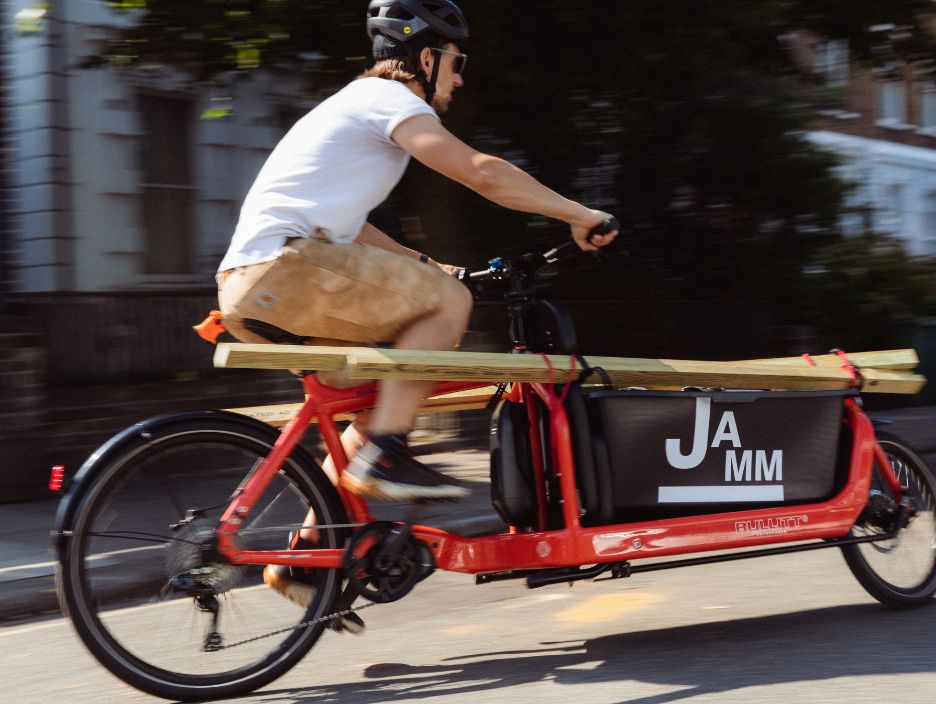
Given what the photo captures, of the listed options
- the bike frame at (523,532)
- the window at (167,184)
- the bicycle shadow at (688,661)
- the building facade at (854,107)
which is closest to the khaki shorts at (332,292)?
the bike frame at (523,532)

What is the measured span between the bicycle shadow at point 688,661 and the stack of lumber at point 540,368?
90 cm

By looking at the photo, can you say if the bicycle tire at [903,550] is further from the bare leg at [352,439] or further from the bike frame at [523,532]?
the bare leg at [352,439]

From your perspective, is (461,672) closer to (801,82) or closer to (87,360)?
(87,360)

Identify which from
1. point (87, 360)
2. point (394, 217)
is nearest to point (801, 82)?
Result: point (394, 217)

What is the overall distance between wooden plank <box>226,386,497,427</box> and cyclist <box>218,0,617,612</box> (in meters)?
0.32

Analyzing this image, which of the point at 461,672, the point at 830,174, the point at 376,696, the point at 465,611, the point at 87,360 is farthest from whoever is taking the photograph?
the point at 830,174

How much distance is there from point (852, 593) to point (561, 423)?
5.98ft

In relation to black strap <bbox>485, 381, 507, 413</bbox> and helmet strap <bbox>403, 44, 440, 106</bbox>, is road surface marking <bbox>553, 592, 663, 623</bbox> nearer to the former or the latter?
black strap <bbox>485, 381, 507, 413</bbox>

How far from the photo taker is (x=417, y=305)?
4027 millimetres

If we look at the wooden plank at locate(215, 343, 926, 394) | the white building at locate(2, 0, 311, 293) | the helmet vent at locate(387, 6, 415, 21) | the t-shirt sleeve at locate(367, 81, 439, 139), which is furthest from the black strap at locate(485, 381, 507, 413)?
the white building at locate(2, 0, 311, 293)

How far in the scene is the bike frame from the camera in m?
3.88

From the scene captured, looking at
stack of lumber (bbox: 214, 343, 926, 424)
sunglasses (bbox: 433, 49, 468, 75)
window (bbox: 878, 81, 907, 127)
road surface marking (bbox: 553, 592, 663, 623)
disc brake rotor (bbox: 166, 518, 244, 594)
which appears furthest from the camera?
window (bbox: 878, 81, 907, 127)

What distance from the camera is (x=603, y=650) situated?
4.29m

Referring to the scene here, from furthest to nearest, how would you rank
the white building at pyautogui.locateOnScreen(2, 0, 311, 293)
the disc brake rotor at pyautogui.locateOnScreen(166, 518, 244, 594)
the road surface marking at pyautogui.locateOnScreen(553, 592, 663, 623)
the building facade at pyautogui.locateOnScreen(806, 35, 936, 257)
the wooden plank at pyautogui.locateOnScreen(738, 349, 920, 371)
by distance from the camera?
the white building at pyautogui.locateOnScreen(2, 0, 311, 293)
the building facade at pyautogui.locateOnScreen(806, 35, 936, 257)
the wooden plank at pyautogui.locateOnScreen(738, 349, 920, 371)
the road surface marking at pyautogui.locateOnScreen(553, 592, 663, 623)
the disc brake rotor at pyautogui.locateOnScreen(166, 518, 244, 594)
